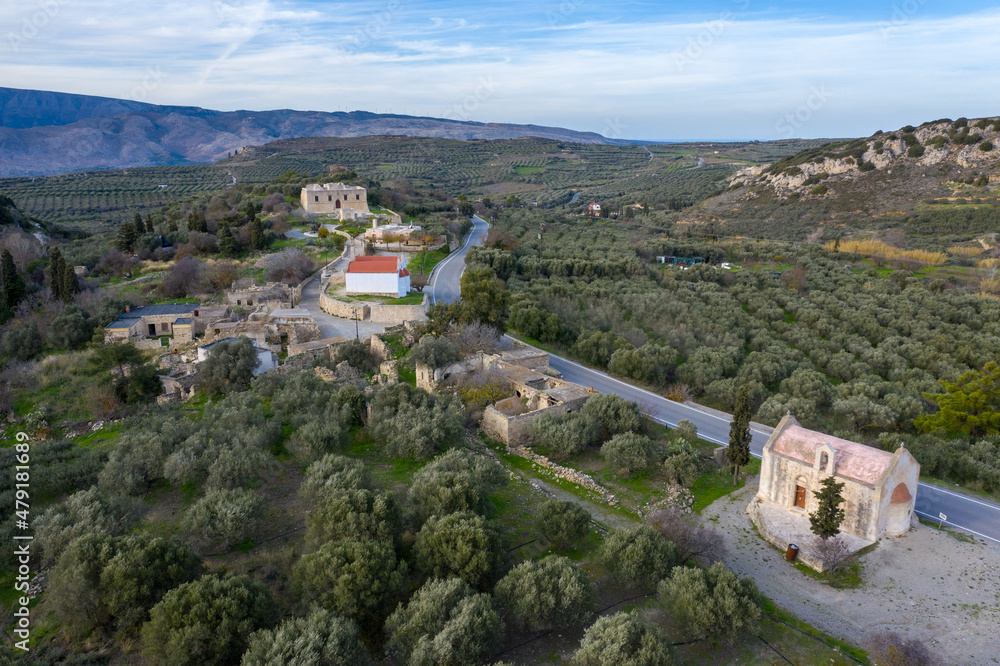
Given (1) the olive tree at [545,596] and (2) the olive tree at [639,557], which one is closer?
(1) the olive tree at [545,596]

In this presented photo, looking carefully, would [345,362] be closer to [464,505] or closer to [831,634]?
A: [464,505]

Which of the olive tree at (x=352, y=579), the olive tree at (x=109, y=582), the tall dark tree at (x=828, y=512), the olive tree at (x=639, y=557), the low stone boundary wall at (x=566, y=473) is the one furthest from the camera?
the low stone boundary wall at (x=566, y=473)

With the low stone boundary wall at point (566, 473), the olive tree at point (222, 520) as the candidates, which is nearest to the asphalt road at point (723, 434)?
the low stone boundary wall at point (566, 473)

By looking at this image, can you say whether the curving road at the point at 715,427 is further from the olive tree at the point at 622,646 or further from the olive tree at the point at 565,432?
the olive tree at the point at 622,646

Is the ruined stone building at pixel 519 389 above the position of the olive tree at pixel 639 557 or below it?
above

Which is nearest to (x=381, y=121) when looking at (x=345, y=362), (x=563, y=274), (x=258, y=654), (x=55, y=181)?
(x=55, y=181)

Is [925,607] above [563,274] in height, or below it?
below
